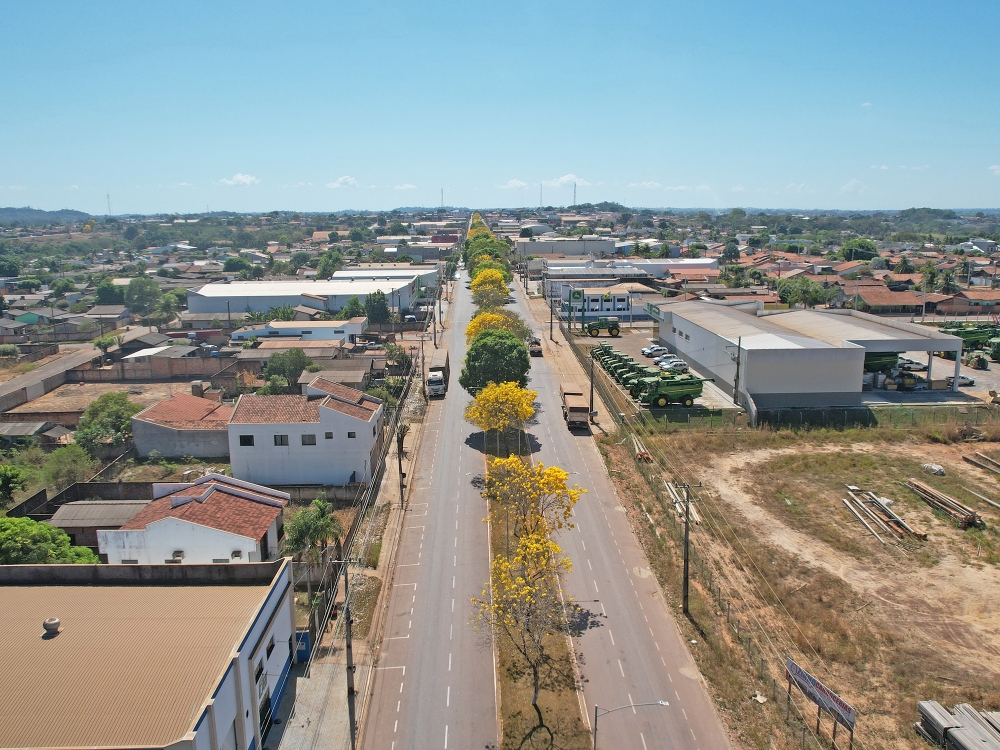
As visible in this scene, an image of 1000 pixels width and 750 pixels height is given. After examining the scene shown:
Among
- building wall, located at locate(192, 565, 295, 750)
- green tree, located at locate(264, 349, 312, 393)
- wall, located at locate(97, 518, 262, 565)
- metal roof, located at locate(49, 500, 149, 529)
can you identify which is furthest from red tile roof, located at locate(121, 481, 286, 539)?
green tree, located at locate(264, 349, 312, 393)

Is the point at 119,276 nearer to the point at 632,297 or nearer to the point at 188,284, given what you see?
the point at 188,284

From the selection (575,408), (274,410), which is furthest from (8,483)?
(575,408)

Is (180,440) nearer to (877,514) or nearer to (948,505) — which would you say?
(877,514)

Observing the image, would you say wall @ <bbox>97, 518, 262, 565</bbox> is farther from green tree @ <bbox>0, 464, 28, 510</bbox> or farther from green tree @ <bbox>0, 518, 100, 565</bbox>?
green tree @ <bbox>0, 464, 28, 510</bbox>

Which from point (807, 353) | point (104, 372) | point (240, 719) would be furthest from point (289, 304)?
point (240, 719)

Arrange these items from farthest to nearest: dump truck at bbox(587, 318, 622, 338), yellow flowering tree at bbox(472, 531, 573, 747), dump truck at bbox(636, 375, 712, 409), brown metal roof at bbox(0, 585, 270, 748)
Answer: dump truck at bbox(587, 318, 622, 338) → dump truck at bbox(636, 375, 712, 409) → yellow flowering tree at bbox(472, 531, 573, 747) → brown metal roof at bbox(0, 585, 270, 748)

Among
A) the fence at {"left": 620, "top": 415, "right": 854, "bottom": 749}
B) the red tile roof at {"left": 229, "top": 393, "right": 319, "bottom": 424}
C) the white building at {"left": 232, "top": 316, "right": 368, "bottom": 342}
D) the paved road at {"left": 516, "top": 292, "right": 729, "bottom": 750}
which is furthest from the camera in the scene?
the white building at {"left": 232, "top": 316, "right": 368, "bottom": 342}
